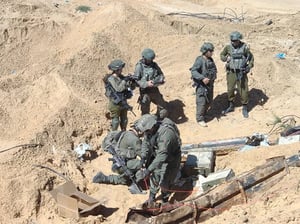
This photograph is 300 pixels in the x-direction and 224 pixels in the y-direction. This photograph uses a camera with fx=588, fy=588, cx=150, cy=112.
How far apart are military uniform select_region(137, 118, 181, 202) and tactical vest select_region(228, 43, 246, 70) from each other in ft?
11.3

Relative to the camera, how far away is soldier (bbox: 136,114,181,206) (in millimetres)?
8531

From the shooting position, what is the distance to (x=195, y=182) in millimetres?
9812

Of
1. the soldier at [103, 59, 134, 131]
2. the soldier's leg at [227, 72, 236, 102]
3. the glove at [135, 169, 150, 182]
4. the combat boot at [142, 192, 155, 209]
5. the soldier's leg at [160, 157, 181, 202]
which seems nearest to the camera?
the combat boot at [142, 192, 155, 209]

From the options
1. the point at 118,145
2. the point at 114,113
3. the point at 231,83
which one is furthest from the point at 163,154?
the point at 231,83

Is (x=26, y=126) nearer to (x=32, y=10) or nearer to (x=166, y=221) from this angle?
(x=166, y=221)

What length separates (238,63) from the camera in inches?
464

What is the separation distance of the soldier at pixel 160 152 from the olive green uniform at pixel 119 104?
2076mm

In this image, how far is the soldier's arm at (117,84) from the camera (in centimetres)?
1078

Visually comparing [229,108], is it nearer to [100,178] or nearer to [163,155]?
[100,178]

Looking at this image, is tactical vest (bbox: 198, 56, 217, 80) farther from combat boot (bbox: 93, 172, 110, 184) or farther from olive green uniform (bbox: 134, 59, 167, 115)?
combat boot (bbox: 93, 172, 110, 184)

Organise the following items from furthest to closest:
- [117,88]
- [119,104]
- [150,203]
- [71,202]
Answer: [119,104] < [117,88] < [71,202] < [150,203]

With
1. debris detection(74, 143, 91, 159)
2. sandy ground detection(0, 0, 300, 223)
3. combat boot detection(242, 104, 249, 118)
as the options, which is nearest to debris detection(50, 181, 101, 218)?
sandy ground detection(0, 0, 300, 223)

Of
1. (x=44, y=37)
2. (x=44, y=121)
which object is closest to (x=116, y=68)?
(x=44, y=121)

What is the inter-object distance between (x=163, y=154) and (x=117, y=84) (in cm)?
264
